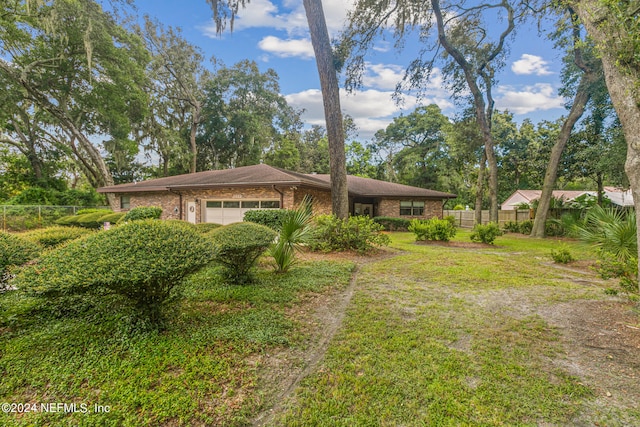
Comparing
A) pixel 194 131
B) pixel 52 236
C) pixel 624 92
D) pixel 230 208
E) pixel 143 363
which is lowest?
pixel 143 363

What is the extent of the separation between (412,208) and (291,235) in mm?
14304

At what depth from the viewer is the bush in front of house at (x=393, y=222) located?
1711 centimetres

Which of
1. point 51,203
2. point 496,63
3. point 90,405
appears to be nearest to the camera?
point 90,405

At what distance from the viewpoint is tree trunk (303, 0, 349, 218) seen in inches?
354

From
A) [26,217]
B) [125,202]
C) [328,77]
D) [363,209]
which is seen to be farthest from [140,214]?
[363,209]

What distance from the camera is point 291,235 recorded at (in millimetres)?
5527

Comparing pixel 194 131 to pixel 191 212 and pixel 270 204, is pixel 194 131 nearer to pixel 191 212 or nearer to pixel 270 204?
pixel 191 212

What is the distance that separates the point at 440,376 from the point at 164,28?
29.2 meters

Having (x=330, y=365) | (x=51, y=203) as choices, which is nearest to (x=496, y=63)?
(x=330, y=365)

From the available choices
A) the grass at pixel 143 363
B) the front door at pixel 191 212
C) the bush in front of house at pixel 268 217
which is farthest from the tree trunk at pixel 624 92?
the front door at pixel 191 212

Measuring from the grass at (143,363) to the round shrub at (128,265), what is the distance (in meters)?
0.50

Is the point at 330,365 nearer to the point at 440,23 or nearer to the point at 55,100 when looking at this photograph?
the point at 440,23

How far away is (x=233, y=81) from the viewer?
2486cm

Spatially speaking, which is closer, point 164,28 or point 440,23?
point 440,23
